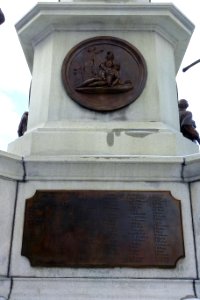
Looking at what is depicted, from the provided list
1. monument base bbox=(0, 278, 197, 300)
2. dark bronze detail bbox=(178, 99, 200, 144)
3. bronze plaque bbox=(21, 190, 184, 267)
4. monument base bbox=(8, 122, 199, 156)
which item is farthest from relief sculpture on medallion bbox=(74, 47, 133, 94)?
monument base bbox=(0, 278, 197, 300)

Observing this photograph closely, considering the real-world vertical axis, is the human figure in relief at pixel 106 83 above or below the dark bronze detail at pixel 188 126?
above

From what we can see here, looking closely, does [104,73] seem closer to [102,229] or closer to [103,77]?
[103,77]

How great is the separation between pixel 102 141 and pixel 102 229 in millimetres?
1344

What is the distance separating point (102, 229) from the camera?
5027 millimetres

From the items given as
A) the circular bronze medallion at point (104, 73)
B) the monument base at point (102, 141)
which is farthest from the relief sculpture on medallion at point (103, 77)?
the monument base at point (102, 141)

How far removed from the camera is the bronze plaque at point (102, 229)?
4883mm

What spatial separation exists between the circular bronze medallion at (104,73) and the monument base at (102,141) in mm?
494

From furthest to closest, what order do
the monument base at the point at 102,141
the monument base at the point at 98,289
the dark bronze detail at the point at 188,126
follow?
the dark bronze detail at the point at 188,126
the monument base at the point at 102,141
the monument base at the point at 98,289

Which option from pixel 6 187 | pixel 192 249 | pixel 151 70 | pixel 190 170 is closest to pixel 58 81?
pixel 151 70

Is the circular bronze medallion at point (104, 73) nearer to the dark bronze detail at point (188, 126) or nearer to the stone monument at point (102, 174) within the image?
the stone monument at point (102, 174)

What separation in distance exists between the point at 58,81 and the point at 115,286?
325 centimetres

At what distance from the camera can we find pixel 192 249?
16.2 feet

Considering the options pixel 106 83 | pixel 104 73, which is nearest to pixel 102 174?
pixel 106 83

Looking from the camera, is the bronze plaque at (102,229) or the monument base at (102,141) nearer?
the bronze plaque at (102,229)
